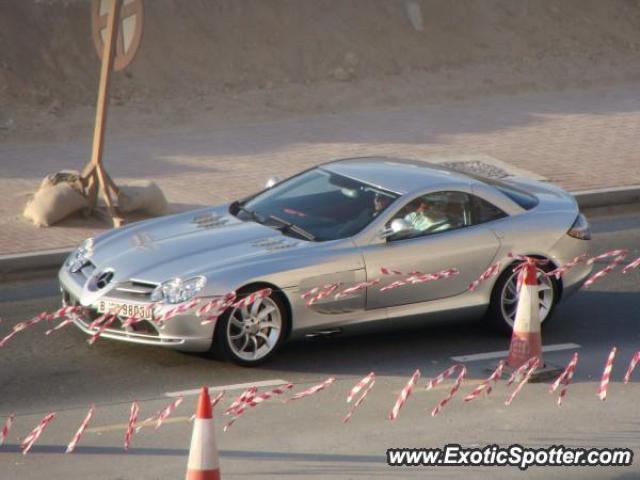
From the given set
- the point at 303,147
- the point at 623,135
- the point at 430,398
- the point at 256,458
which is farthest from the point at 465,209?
the point at 623,135

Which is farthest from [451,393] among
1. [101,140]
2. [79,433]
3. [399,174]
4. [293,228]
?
[101,140]

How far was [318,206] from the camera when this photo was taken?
1102 centimetres

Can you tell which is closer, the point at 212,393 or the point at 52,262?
the point at 212,393

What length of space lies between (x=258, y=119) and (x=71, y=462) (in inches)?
474

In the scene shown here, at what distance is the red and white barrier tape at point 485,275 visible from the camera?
10914 mm

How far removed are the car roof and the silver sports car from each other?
0.02 meters

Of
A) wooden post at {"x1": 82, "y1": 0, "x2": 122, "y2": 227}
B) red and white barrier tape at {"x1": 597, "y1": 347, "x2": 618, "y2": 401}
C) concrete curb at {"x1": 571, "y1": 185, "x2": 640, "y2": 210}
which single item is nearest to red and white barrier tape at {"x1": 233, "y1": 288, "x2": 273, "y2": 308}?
red and white barrier tape at {"x1": 597, "y1": 347, "x2": 618, "y2": 401}

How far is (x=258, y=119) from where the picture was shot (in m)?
19.9

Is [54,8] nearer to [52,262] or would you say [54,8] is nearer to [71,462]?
[52,262]

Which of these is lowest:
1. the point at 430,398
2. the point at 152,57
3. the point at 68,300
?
the point at 430,398

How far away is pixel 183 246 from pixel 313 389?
1.58m

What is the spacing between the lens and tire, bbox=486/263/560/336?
11.1m

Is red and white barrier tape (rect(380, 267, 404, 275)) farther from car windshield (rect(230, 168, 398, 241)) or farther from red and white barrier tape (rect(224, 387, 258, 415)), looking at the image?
red and white barrier tape (rect(224, 387, 258, 415))

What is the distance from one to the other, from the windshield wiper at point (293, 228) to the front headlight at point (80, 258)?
1.43m
